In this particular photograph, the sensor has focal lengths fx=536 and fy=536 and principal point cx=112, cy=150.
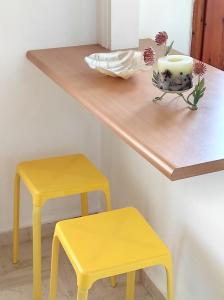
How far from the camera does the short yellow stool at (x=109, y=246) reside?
142 cm

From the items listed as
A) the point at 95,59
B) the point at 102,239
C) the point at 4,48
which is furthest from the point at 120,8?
the point at 102,239

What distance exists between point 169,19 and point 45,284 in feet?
3.84

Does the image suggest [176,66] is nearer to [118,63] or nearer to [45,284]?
[118,63]

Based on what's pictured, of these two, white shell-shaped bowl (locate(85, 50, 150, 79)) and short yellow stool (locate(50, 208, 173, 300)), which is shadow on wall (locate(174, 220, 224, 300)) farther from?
white shell-shaped bowl (locate(85, 50, 150, 79))

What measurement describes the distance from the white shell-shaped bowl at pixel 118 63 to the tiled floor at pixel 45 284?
33.4 inches

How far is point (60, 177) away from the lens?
190 cm

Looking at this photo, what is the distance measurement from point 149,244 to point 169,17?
106 centimetres

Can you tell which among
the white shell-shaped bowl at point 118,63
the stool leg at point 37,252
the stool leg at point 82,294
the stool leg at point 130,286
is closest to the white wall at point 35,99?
the white shell-shaped bowl at point 118,63

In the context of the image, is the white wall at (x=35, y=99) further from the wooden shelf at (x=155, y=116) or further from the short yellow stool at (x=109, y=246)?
A: the short yellow stool at (x=109, y=246)

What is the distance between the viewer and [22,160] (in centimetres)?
221

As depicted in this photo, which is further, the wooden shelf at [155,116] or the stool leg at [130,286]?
the stool leg at [130,286]

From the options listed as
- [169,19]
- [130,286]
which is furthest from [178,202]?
[169,19]

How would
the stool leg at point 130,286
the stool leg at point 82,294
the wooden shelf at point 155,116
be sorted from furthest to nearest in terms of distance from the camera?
Answer: the stool leg at point 130,286
the stool leg at point 82,294
the wooden shelf at point 155,116

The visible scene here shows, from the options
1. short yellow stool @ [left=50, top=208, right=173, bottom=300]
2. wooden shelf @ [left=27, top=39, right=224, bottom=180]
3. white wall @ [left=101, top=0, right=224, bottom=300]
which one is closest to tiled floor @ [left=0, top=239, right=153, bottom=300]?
white wall @ [left=101, top=0, right=224, bottom=300]
